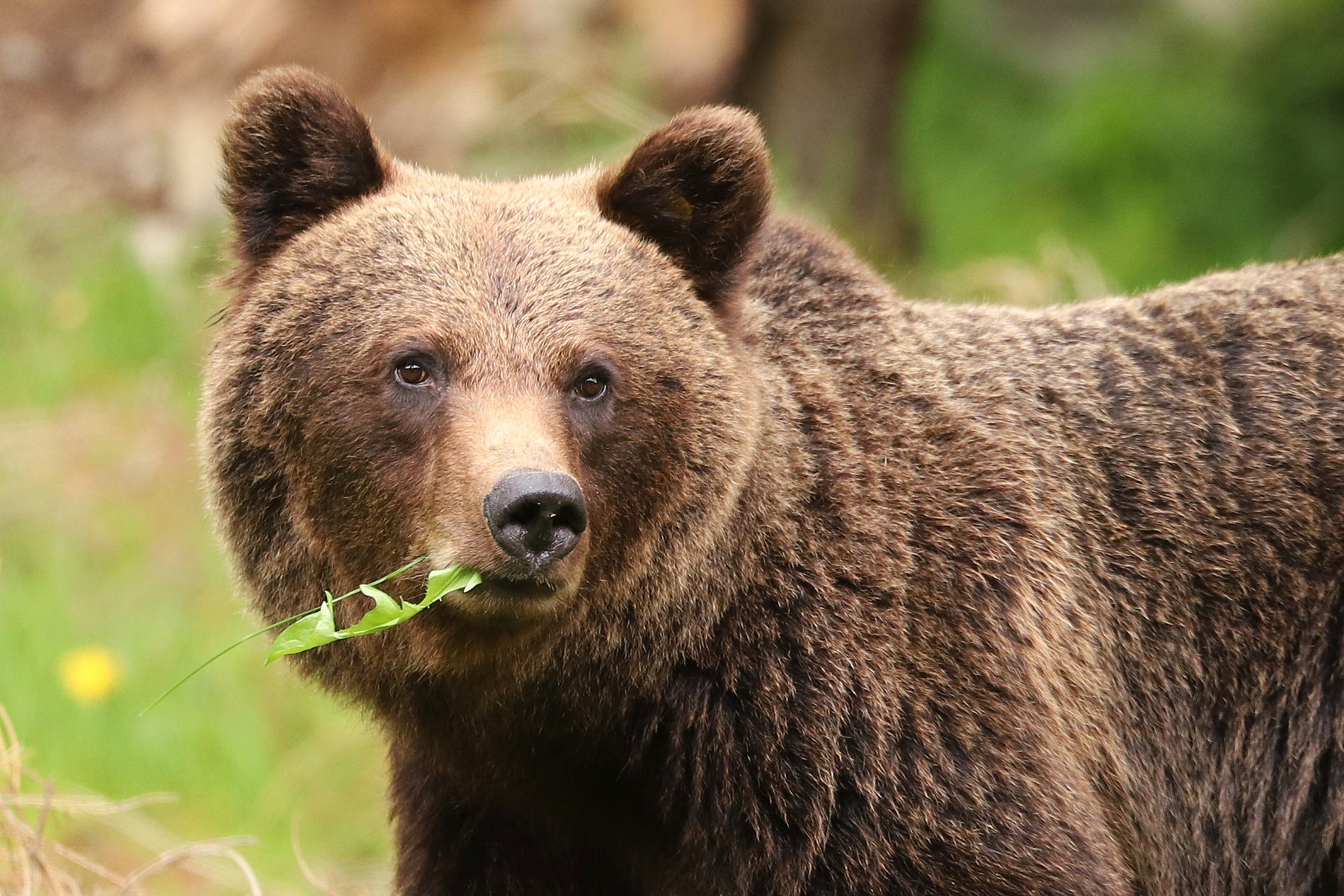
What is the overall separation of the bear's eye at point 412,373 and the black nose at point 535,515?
0.57 m

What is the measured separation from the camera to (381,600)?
161 inches

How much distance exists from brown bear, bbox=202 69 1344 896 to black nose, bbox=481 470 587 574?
0.7 inches

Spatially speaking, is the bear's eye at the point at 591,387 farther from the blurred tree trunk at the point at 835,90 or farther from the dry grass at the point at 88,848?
the blurred tree trunk at the point at 835,90

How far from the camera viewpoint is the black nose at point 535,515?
12.0 feet

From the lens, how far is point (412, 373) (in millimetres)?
4203

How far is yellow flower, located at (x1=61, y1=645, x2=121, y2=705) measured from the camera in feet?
24.4

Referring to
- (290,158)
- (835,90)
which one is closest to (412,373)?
(290,158)

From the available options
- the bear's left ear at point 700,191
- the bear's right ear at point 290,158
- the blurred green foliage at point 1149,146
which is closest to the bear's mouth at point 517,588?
the bear's left ear at point 700,191

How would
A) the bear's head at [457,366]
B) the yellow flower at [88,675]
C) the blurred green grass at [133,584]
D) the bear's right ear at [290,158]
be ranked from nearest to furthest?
the bear's head at [457,366] < the bear's right ear at [290,158] < the yellow flower at [88,675] < the blurred green grass at [133,584]

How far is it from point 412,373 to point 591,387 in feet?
1.53

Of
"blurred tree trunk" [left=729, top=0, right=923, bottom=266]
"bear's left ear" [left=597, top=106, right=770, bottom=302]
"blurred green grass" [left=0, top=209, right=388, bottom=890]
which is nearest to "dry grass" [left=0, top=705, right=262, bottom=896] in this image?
"blurred green grass" [left=0, top=209, right=388, bottom=890]

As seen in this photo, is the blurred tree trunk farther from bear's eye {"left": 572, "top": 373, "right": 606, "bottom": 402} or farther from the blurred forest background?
bear's eye {"left": 572, "top": 373, "right": 606, "bottom": 402}

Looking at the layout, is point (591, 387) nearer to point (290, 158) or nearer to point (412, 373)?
point (412, 373)

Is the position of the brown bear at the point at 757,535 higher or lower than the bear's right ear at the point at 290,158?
lower
